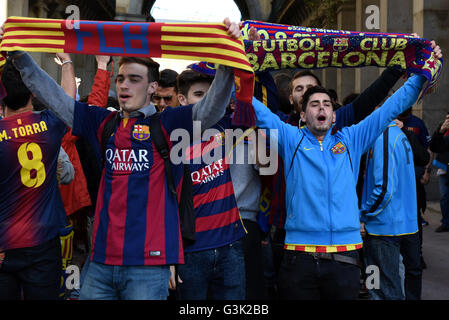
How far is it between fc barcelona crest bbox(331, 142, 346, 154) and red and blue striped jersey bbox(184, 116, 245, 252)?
27.4 inches

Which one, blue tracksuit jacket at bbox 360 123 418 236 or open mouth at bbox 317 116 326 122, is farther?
blue tracksuit jacket at bbox 360 123 418 236

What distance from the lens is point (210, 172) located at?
10.8 ft

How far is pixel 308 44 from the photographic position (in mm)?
3684

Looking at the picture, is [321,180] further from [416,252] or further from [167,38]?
[416,252]

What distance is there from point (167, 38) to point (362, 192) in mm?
2601

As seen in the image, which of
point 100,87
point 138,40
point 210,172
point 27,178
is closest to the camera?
point 138,40

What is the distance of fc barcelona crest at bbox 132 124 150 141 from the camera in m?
2.73

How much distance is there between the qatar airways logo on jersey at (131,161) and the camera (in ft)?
8.82

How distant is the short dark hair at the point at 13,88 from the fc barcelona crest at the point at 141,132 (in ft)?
2.84

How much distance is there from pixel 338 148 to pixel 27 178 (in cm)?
193

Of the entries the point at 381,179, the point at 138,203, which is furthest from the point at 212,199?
the point at 381,179

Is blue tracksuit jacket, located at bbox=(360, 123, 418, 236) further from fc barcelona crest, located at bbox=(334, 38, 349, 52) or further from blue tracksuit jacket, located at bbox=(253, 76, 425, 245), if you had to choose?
fc barcelona crest, located at bbox=(334, 38, 349, 52)

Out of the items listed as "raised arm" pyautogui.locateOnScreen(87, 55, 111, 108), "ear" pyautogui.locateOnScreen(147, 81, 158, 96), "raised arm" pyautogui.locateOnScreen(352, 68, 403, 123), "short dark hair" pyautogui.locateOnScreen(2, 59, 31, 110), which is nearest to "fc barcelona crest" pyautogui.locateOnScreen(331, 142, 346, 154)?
"raised arm" pyautogui.locateOnScreen(352, 68, 403, 123)

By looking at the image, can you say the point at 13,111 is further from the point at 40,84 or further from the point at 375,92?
the point at 375,92
